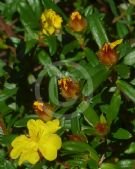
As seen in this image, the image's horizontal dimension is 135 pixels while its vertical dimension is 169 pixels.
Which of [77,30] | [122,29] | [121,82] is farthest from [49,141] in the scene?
[122,29]

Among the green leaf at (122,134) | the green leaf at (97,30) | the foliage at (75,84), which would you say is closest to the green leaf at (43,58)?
the foliage at (75,84)

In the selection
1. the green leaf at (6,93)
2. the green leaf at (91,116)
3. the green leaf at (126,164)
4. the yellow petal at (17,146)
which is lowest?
the green leaf at (126,164)

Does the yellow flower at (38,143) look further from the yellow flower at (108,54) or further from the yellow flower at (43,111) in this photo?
the yellow flower at (108,54)

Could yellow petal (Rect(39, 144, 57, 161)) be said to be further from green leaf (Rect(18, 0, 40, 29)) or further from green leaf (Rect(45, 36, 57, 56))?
green leaf (Rect(18, 0, 40, 29))

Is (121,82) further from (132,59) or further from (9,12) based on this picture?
(9,12)

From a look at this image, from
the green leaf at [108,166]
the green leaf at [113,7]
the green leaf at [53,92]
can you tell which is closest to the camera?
the green leaf at [108,166]
